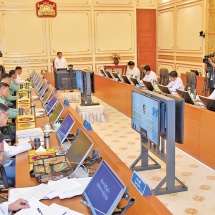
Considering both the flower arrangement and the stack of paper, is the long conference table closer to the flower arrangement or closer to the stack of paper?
the stack of paper

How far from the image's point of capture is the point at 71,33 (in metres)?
12.6

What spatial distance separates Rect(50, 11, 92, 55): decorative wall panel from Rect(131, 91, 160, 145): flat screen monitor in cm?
951

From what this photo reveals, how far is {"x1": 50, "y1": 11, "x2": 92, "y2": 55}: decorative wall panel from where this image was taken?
12469 millimetres

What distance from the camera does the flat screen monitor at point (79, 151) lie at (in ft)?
7.35

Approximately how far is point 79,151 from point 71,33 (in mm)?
10783

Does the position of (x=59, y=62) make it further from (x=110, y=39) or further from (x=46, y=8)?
(x=110, y=39)

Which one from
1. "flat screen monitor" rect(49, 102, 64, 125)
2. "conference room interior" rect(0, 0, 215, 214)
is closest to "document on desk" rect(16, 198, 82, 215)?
"flat screen monitor" rect(49, 102, 64, 125)

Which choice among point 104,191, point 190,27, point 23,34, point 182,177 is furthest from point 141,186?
point 23,34

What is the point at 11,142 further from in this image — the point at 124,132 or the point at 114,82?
the point at 114,82

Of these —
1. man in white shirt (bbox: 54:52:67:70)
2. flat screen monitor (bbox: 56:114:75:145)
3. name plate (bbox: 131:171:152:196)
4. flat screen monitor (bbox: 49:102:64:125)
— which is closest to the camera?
name plate (bbox: 131:171:152:196)

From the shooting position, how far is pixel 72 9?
40.9 feet

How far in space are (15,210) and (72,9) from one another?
37.6ft

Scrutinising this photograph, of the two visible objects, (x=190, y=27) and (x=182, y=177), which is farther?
(x=190, y=27)

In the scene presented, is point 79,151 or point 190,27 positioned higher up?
point 190,27
